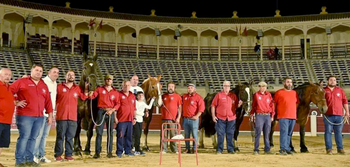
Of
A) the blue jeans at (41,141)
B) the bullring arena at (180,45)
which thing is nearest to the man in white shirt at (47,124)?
the blue jeans at (41,141)

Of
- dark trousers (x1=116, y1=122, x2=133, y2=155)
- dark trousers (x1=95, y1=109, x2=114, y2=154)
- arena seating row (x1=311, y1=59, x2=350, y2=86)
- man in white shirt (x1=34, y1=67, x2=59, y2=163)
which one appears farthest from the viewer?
arena seating row (x1=311, y1=59, x2=350, y2=86)

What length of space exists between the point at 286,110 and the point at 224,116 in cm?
158

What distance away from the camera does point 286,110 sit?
428 inches

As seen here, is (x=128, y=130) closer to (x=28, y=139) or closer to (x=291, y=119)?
(x=28, y=139)

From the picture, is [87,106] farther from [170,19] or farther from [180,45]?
[180,45]

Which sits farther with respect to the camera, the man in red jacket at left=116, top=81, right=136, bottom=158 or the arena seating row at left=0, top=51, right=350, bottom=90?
the arena seating row at left=0, top=51, right=350, bottom=90

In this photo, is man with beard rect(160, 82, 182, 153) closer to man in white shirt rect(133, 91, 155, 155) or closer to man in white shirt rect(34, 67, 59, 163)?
man in white shirt rect(133, 91, 155, 155)

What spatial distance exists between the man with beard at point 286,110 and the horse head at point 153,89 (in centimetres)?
309

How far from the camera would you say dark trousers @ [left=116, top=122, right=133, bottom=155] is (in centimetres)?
987

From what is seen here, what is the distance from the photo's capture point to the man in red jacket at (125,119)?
9883mm

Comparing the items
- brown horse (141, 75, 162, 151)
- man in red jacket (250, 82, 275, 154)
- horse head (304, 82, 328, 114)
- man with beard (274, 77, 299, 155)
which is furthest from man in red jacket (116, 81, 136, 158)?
horse head (304, 82, 328, 114)

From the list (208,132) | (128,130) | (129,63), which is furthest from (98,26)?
(128,130)

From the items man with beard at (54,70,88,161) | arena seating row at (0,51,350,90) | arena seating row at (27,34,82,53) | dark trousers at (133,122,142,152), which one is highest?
arena seating row at (27,34,82,53)

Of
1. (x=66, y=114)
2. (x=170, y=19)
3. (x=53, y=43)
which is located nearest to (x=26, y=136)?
(x=66, y=114)
